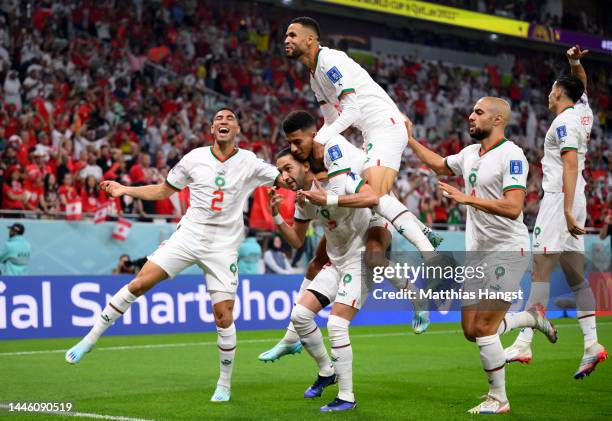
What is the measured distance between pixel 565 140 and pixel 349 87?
2.41 meters

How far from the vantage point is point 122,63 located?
23.5 meters

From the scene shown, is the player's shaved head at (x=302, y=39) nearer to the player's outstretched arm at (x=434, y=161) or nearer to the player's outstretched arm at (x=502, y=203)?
the player's outstretched arm at (x=434, y=161)

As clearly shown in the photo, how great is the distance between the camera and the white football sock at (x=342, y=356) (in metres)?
7.80

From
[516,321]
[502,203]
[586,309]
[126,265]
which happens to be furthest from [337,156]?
[126,265]

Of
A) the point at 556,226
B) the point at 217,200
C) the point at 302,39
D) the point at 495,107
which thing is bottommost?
the point at 556,226

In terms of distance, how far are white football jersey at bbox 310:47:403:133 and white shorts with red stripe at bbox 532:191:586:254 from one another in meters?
2.07

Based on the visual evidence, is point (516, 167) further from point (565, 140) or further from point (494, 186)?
point (565, 140)

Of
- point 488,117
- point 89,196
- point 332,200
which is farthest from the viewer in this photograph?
point 89,196

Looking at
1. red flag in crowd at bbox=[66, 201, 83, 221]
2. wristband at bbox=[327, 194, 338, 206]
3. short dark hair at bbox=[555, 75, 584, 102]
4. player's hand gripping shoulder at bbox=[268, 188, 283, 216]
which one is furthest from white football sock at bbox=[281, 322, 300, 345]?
red flag in crowd at bbox=[66, 201, 83, 221]

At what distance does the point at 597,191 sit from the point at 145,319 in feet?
54.2

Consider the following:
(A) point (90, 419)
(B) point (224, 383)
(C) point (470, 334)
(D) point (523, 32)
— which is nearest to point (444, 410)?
(C) point (470, 334)

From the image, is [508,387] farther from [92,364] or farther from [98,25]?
[98,25]

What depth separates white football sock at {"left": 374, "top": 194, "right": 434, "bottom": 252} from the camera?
8.53m

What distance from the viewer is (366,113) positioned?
30.0 feet
